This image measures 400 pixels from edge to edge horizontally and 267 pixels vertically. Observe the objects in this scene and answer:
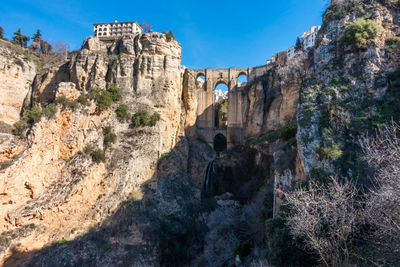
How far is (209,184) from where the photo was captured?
27.4 meters

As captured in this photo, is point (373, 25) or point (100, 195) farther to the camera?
point (100, 195)

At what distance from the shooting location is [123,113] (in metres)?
21.5

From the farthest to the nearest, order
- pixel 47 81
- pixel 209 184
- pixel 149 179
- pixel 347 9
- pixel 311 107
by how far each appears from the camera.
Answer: pixel 209 184
pixel 47 81
pixel 149 179
pixel 347 9
pixel 311 107

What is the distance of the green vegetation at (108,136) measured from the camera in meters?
20.1

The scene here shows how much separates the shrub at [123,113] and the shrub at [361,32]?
16391mm

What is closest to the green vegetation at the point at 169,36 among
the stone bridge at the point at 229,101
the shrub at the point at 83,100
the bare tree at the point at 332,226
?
the stone bridge at the point at 229,101

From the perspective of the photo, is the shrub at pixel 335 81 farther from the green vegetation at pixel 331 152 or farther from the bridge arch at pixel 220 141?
the bridge arch at pixel 220 141

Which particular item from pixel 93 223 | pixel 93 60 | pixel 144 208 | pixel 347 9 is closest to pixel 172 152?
pixel 144 208

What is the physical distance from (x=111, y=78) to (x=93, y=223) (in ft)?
42.4

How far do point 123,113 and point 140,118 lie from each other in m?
1.44

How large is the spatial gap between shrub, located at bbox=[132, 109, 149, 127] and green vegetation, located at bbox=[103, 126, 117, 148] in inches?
81.2

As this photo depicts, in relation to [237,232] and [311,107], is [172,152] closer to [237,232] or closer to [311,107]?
[237,232]

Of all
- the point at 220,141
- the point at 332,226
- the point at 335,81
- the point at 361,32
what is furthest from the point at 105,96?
the point at 332,226

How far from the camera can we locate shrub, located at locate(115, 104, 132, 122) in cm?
2155
